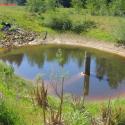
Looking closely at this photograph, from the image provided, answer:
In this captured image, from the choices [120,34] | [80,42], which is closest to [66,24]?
[80,42]

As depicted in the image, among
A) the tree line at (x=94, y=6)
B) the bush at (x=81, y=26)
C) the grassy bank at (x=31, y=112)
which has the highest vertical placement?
the grassy bank at (x=31, y=112)

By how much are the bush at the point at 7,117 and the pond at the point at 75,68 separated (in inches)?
474

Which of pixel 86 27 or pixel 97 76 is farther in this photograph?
pixel 86 27

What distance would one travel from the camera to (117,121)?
1734 cm

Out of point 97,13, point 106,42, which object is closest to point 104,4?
point 97,13

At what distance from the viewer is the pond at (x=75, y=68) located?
3312cm

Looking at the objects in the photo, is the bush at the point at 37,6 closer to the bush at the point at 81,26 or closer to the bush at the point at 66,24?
the bush at the point at 66,24

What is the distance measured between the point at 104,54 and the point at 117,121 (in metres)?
32.8

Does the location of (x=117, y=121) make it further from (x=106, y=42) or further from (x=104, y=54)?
(x=106, y=42)

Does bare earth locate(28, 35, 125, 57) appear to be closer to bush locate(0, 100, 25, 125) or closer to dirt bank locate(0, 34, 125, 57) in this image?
dirt bank locate(0, 34, 125, 57)

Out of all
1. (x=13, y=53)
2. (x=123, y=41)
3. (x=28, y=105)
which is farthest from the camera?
(x=123, y=41)

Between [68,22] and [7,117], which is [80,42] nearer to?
[68,22]

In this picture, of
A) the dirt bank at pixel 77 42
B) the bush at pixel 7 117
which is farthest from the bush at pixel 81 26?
the bush at pixel 7 117

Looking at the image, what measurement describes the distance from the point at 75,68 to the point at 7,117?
2680cm
